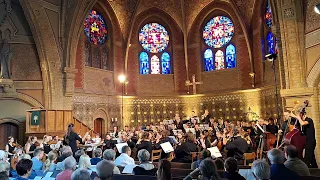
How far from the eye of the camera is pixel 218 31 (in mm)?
23438

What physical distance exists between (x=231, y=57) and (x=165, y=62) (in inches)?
192

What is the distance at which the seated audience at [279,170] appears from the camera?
4.79 metres

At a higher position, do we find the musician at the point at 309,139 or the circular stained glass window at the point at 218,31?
the circular stained glass window at the point at 218,31

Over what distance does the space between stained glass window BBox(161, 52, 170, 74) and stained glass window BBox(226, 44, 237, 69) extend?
4.44m

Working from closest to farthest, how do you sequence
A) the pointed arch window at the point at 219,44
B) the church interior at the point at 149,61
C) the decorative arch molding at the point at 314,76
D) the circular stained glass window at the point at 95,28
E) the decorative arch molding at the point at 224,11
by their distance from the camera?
1. the decorative arch molding at the point at 314,76
2. the church interior at the point at 149,61
3. the decorative arch molding at the point at 224,11
4. the circular stained glass window at the point at 95,28
5. the pointed arch window at the point at 219,44

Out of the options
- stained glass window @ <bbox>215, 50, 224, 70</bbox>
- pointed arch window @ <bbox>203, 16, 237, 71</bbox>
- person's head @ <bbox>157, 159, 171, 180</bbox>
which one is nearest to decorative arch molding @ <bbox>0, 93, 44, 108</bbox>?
pointed arch window @ <bbox>203, 16, 237, 71</bbox>

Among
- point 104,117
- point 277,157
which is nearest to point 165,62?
point 104,117

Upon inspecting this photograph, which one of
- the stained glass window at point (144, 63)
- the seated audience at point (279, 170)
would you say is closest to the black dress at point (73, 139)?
the seated audience at point (279, 170)

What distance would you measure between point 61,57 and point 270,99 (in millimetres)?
12581

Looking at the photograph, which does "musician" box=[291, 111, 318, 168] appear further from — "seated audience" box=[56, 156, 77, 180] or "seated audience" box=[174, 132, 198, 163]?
"seated audience" box=[56, 156, 77, 180]

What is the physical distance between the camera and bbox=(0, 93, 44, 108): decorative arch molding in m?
17.5

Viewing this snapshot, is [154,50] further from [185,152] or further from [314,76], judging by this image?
[185,152]

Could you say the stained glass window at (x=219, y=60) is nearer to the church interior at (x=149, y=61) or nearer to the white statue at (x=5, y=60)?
the church interior at (x=149, y=61)

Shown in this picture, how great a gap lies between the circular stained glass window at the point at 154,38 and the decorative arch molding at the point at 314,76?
12.9 m
